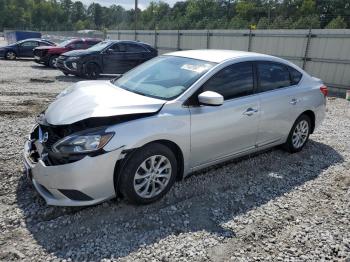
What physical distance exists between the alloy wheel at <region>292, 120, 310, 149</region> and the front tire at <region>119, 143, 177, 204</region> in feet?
8.28

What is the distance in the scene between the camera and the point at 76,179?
10.4 feet

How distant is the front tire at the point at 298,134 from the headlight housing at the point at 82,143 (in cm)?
325

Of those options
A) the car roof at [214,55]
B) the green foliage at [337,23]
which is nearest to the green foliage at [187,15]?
the green foliage at [337,23]

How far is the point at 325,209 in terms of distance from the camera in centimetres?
394

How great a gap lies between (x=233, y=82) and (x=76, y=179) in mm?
2298

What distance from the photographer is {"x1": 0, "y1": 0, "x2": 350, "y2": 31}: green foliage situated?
94.9ft

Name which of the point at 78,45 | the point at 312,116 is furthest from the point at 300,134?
the point at 78,45

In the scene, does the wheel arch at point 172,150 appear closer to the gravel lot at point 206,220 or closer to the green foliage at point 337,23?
the gravel lot at point 206,220

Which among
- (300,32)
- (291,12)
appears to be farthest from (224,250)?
(291,12)

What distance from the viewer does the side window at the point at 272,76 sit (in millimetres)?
4715

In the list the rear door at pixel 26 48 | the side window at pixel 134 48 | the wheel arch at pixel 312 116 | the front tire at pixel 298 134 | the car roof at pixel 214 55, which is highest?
the car roof at pixel 214 55

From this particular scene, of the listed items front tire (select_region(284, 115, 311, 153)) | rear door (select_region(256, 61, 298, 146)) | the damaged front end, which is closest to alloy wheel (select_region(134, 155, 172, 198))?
the damaged front end

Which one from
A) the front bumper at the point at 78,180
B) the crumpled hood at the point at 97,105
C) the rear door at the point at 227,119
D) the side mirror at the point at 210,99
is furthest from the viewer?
the rear door at the point at 227,119

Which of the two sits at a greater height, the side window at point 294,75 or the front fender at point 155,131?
the side window at point 294,75
